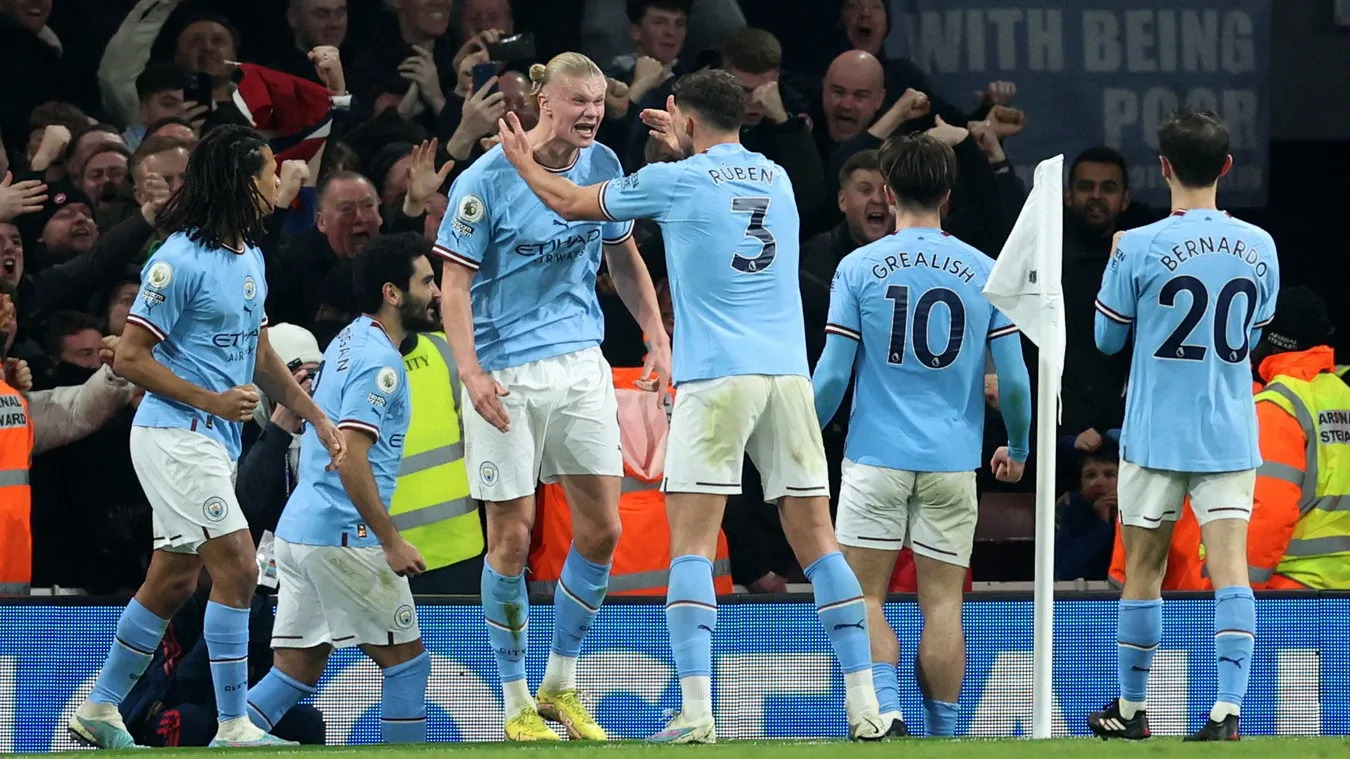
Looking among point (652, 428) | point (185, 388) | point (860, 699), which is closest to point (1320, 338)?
point (652, 428)

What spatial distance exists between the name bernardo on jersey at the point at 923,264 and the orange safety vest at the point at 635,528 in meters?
1.84

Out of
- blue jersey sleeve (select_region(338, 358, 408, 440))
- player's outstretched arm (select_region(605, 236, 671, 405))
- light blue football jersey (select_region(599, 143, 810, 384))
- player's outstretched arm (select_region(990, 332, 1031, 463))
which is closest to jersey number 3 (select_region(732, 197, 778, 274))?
light blue football jersey (select_region(599, 143, 810, 384))

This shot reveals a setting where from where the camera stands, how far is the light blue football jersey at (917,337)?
7215 millimetres

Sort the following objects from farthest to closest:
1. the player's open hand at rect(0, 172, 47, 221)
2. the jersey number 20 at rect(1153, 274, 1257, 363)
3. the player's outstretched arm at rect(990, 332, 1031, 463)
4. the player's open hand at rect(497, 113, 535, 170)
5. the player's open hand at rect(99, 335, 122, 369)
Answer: the player's open hand at rect(0, 172, 47, 221) < the player's open hand at rect(99, 335, 122, 369) < the player's outstretched arm at rect(990, 332, 1031, 463) < the player's open hand at rect(497, 113, 535, 170) < the jersey number 20 at rect(1153, 274, 1257, 363)

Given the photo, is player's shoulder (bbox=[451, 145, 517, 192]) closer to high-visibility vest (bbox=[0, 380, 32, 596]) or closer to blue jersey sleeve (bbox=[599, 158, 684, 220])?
blue jersey sleeve (bbox=[599, 158, 684, 220])

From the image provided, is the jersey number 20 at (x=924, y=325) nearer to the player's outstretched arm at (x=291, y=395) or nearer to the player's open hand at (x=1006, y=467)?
the player's open hand at (x=1006, y=467)

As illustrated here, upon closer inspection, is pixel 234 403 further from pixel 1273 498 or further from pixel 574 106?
pixel 1273 498

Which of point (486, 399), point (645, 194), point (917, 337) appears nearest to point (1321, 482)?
point (917, 337)

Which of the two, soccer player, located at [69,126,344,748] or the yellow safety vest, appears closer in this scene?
soccer player, located at [69,126,344,748]

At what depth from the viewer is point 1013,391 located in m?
7.37

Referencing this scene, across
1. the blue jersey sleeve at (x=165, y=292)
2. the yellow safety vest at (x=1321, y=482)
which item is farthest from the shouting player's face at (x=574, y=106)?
the yellow safety vest at (x=1321, y=482)

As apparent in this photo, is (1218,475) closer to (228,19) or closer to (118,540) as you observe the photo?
(118,540)

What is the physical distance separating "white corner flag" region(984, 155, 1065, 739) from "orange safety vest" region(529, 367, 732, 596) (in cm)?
227

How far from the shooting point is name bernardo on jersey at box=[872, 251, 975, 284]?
23.7 feet
